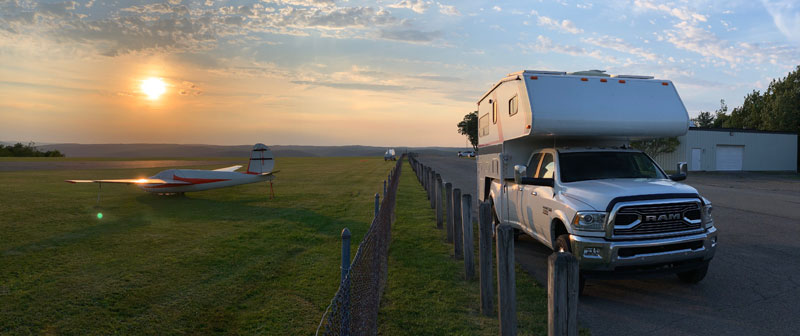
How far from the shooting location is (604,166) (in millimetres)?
7258

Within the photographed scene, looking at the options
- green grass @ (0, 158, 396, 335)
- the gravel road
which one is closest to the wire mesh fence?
green grass @ (0, 158, 396, 335)

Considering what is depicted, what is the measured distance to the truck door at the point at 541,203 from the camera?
21.9 ft

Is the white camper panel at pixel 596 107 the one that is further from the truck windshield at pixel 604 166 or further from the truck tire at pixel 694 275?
the truck tire at pixel 694 275

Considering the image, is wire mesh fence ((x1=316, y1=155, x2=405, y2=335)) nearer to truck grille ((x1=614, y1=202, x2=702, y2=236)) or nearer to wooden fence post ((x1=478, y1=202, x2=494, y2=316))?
wooden fence post ((x1=478, y1=202, x2=494, y2=316))

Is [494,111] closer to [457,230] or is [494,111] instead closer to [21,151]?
[457,230]

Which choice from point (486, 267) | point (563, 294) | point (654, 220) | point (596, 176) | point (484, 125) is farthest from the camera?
point (484, 125)

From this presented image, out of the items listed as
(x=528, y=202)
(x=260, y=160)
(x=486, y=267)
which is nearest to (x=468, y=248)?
(x=486, y=267)

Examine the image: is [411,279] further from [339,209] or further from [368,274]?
[339,209]

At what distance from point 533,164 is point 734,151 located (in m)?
44.1

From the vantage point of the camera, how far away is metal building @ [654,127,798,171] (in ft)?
135

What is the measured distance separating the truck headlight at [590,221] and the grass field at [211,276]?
3.59 feet

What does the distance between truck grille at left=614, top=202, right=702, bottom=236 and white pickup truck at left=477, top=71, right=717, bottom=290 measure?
0.5 inches

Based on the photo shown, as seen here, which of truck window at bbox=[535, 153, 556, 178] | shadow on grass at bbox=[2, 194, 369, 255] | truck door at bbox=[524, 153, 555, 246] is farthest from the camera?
shadow on grass at bbox=[2, 194, 369, 255]

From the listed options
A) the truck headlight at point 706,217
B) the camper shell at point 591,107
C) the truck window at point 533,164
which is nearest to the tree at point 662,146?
the camper shell at point 591,107
